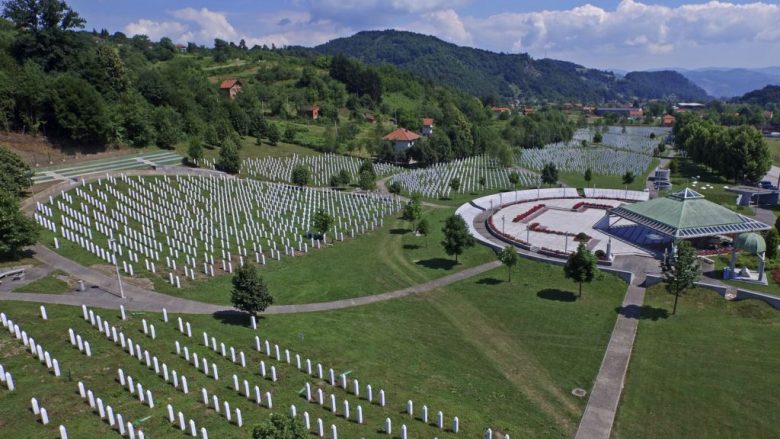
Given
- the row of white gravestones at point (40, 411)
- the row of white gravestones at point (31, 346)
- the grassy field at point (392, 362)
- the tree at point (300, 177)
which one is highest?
the tree at point (300, 177)

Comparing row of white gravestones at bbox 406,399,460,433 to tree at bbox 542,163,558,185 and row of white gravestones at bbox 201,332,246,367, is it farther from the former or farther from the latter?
tree at bbox 542,163,558,185

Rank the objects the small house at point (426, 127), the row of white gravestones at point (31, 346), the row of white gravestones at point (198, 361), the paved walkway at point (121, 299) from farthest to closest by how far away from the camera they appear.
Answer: the small house at point (426, 127)
the paved walkway at point (121, 299)
the row of white gravestones at point (198, 361)
the row of white gravestones at point (31, 346)

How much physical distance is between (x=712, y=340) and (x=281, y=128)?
95.3m

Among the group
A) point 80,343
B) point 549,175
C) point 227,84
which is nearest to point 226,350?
point 80,343

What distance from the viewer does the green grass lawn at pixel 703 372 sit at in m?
22.1

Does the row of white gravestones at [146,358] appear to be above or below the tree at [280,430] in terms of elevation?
below

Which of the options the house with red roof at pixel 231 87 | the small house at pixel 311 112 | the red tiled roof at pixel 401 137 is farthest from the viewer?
the small house at pixel 311 112

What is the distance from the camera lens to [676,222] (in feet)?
144

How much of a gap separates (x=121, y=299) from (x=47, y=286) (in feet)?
15.5

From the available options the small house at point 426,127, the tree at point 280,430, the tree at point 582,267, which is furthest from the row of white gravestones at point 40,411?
the small house at point 426,127

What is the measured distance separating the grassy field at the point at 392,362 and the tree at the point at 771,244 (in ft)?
52.2

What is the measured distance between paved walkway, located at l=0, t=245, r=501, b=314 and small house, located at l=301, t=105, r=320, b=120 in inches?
3867

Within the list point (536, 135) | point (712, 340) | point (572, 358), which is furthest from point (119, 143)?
point (536, 135)

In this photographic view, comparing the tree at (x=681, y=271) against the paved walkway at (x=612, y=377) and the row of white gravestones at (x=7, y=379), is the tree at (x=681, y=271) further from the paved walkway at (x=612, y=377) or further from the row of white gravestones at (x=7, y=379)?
the row of white gravestones at (x=7, y=379)
